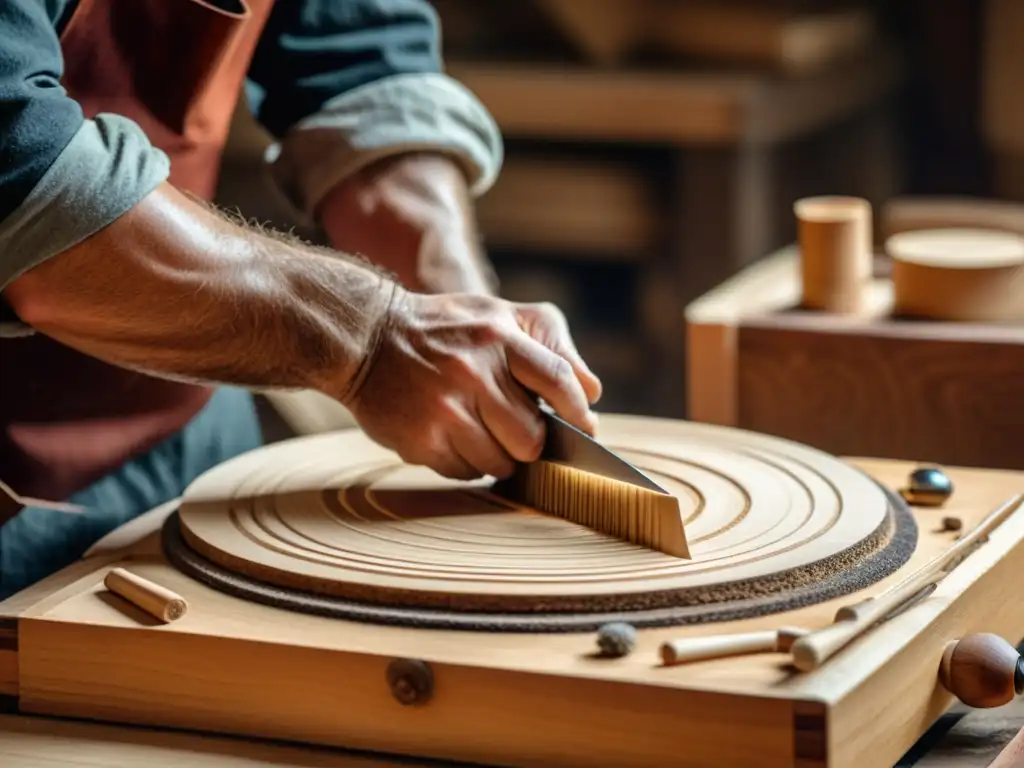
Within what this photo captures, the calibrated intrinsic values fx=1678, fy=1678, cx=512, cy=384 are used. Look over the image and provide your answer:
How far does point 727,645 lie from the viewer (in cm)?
96

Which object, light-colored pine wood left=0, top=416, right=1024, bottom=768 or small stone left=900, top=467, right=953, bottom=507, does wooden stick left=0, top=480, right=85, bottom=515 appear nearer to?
light-colored pine wood left=0, top=416, right=1024, bottom=768

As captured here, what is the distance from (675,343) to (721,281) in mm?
219

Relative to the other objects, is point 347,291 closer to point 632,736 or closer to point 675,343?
point 632,736

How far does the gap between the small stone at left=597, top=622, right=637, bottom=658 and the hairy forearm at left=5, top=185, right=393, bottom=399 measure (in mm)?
359

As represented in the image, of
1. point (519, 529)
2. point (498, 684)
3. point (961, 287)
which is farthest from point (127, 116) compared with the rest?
point (961, 287)

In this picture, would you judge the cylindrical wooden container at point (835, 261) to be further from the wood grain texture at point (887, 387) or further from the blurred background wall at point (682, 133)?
the blurred background wall at point (682, 133)

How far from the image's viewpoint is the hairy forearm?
3.82 feet

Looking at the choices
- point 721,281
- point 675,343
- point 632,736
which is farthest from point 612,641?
point 675,343

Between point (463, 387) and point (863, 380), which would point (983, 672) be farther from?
point (863, 380)

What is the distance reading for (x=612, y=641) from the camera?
97cm

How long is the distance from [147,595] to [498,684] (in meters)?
0.25

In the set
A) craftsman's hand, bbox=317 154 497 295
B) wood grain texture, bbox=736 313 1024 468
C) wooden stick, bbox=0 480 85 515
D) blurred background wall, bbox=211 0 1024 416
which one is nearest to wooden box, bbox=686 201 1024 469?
wood grain texture, bbox=736 313 1024 468

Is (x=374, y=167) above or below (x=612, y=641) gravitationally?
above

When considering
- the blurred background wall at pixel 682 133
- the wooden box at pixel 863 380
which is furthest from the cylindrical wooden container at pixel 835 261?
the blurred background wall at pixel 682 133
